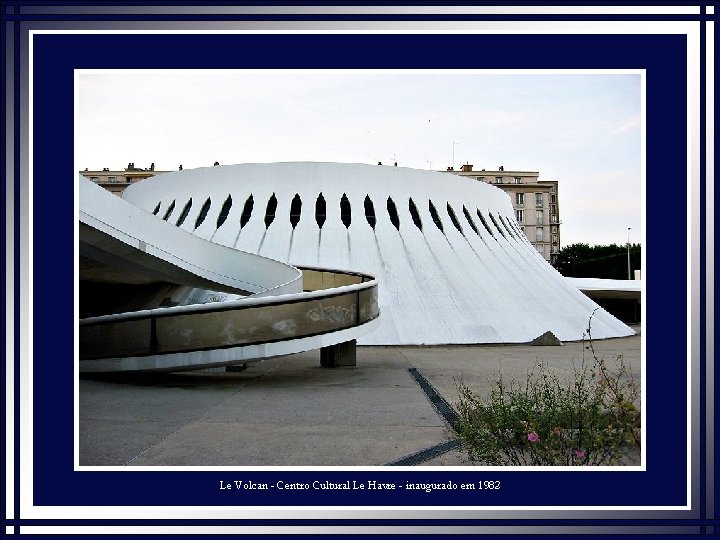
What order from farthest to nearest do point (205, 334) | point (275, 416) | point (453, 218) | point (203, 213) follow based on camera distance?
1. point (453, 218)
2. point (203, 213)
3. point (205, 334)
4. point (275, 416)

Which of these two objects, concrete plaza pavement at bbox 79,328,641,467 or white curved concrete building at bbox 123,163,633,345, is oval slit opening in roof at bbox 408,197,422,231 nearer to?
white curved concrete building at bbox 123,163,633,345

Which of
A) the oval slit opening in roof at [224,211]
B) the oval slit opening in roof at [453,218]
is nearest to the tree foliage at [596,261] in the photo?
the oval slit opening in roof at [453,218]

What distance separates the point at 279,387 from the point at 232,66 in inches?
247

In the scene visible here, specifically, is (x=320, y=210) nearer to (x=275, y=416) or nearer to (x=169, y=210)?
(x=169, y=210)

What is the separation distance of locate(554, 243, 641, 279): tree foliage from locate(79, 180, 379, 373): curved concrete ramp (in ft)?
170

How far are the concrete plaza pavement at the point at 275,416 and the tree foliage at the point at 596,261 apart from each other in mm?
51832

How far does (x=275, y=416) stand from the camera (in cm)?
759

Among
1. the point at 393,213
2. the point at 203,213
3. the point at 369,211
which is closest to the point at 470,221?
the point at 393,213

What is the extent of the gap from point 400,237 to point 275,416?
1720cm

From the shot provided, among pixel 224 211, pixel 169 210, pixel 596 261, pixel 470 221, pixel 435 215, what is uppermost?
pixel 169 210

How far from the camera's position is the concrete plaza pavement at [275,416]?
18.8ft

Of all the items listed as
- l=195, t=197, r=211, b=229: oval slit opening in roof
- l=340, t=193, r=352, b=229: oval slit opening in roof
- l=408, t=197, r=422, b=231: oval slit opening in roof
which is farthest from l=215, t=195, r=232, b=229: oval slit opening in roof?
l=408, t=197, r=422, b=231: oval slit opening in roof

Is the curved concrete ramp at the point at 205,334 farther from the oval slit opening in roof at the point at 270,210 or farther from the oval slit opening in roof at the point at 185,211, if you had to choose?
the oval slit opening in roof at the point at 185,211

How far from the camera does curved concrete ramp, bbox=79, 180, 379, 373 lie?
32.7 feet
